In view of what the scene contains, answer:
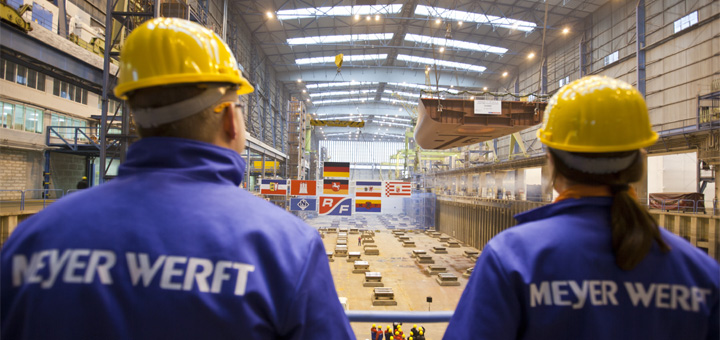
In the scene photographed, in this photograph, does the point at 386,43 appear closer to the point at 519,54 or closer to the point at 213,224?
the point at 519,54

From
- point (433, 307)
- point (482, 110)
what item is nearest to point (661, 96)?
point (482, 110)

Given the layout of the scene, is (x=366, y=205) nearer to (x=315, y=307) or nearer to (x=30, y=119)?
(x=30, y=119)

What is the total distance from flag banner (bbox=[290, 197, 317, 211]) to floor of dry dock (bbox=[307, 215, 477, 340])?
390 centimetres

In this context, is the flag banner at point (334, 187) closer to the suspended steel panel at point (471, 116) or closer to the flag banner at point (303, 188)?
the flag banner at point (303, 188)

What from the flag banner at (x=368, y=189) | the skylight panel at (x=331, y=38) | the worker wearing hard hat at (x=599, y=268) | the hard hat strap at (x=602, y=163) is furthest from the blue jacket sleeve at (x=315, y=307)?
the skylight panel at (x=331, y=38)

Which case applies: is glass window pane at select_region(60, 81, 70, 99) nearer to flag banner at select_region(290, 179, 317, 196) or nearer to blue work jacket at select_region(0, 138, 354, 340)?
flag banner at select_region(290, 179, 317, 196)

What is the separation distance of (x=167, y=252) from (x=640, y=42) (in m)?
31.4

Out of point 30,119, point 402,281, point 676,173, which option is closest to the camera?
point 30,119

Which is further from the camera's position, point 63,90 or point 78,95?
point 78,95

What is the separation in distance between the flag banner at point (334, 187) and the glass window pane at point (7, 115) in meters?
13.5

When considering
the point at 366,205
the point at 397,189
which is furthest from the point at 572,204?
the point at 397,189

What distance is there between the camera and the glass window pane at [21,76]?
→ 1514 cm

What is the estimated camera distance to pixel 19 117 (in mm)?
15281

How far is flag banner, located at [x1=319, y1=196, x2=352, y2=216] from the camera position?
16812 mm
